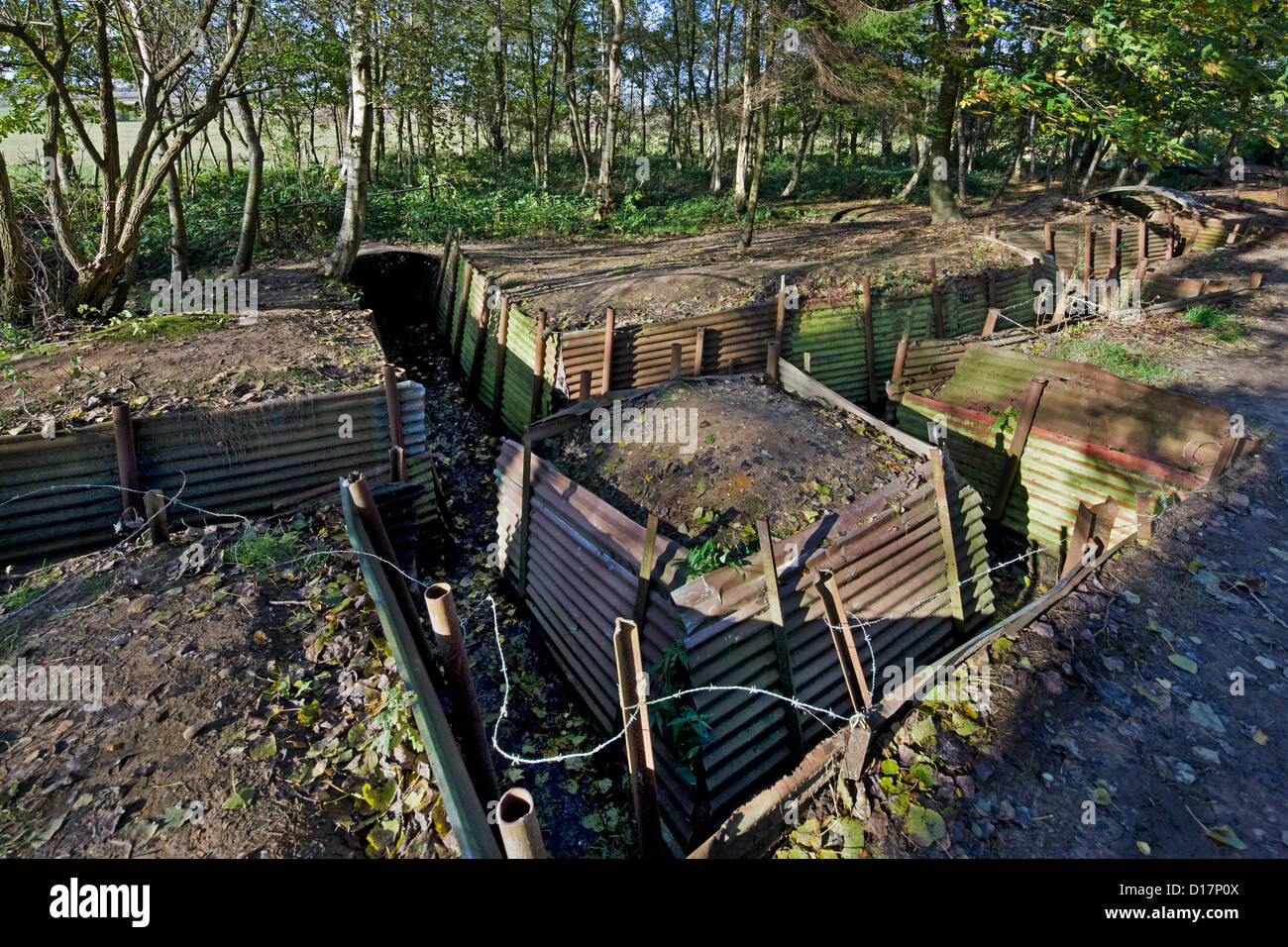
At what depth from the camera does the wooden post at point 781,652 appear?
471cm

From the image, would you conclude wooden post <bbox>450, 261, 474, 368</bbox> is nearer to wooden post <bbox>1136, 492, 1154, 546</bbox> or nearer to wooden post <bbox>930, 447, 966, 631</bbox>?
wooden post <bbox>930, 447, 966, 631</bbox>

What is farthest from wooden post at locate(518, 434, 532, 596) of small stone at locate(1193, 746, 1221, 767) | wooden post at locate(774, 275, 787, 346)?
wooden post at locate(774, 275, 787, 346)

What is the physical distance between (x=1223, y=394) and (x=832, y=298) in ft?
20.5

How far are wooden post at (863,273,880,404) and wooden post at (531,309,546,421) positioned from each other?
6.24m

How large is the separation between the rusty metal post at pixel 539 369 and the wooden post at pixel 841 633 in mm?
6530

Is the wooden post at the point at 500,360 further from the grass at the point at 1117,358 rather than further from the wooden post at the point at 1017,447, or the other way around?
the grass at the point at 1117,358

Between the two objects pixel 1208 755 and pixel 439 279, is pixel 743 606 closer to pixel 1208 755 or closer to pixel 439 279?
pixel 1208 755

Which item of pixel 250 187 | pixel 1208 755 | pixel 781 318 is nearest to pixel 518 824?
pixel 1208 755

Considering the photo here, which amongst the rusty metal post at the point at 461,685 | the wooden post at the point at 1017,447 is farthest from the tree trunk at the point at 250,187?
the wooden post at the point at 1017,447
